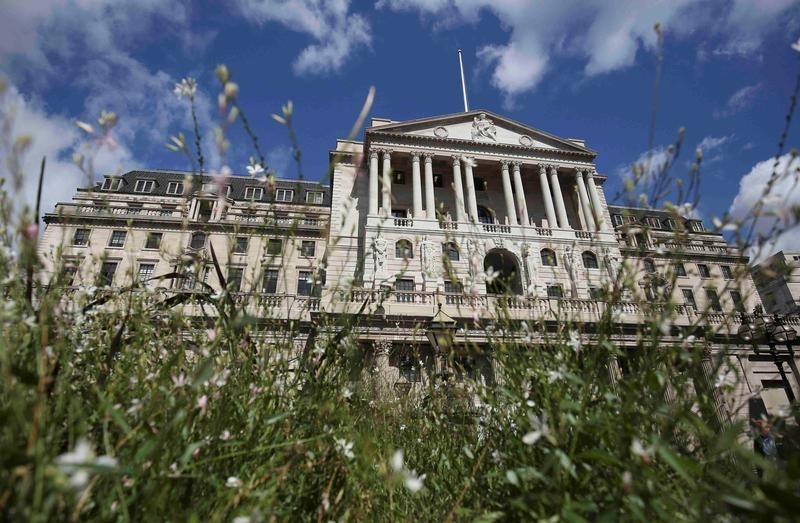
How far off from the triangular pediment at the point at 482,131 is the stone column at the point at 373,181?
259 centimetres

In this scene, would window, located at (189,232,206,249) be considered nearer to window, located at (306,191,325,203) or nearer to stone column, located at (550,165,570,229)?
window, located at (306,191,325,203)

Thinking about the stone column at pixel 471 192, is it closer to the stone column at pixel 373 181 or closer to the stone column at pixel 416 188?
the stone column at pixel 416 188

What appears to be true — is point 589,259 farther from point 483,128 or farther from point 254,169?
point 254,169

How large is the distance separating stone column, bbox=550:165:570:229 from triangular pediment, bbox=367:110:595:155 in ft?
7.63

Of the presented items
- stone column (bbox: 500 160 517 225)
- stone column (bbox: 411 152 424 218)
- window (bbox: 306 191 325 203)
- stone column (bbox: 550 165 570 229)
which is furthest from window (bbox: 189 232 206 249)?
stone column (bbox: 550 165 570 229)

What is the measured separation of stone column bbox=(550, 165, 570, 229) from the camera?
2723 centimetres

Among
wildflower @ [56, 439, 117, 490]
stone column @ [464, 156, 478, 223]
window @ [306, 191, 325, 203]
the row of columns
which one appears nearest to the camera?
wildflower @ [56, 439, 117, 490]

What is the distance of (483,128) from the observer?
102 feet

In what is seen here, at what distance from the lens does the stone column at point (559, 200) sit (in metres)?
27.2

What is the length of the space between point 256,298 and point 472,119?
105ft

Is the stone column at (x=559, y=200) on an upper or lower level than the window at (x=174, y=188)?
lower

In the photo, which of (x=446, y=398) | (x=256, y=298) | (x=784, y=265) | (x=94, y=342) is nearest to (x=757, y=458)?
(x=784, y=265)

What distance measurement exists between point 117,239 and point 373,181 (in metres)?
21.2

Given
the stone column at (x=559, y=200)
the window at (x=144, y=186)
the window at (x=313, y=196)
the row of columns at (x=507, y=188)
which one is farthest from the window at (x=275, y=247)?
the window at (x=144, y=186)
